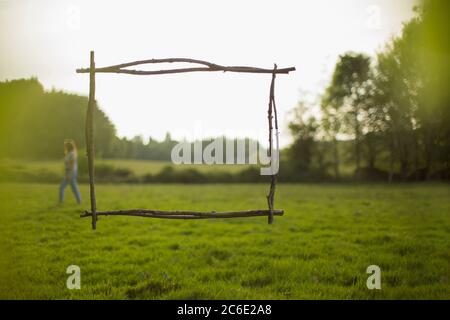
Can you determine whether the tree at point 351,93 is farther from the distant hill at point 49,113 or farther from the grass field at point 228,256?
the distant hill at point 49,113

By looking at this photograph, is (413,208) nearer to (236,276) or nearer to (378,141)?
(236,276)

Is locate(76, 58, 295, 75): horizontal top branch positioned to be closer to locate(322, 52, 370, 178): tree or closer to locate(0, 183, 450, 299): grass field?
locate(0, 183, 450, 299): grass field

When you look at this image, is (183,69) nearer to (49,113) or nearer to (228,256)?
(49,113)

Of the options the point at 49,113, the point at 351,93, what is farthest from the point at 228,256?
the point at 351,93

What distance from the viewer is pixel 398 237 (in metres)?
8.39

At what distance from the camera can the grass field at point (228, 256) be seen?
5.21 m

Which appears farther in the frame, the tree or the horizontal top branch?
the tree

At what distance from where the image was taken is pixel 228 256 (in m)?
7.06

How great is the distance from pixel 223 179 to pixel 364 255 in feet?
73.3

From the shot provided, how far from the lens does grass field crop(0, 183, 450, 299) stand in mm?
5215

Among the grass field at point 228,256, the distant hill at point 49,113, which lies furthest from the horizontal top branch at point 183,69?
the grass field at point 228,256

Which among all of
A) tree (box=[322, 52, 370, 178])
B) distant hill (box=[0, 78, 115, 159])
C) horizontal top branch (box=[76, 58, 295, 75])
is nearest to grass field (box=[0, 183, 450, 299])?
distant hill (box=[0, 78, 115, 159])
